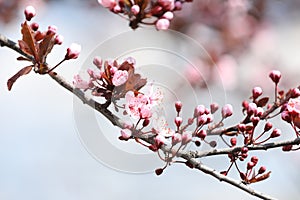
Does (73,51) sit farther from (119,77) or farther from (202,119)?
(202,119)

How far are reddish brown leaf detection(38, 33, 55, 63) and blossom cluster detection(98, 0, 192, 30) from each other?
15 cm

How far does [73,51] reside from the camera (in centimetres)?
113

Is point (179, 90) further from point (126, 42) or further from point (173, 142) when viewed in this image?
point (173, 142)

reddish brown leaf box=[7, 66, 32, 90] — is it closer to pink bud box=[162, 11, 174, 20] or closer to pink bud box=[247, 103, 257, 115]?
pink bud box=[162, 11, 174, 20]

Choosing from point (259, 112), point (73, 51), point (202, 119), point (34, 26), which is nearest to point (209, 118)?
point (202, 119)

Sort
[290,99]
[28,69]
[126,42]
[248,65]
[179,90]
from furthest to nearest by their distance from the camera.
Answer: [248,65]
[179,90]
[126,42]
[290,99]
[28,69]

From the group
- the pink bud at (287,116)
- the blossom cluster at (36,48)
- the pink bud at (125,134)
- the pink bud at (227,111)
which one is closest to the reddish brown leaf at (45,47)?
the blossom cluster at (36,48)

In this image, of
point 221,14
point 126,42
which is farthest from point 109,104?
point 221,14

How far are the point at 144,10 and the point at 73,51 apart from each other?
0.18 m

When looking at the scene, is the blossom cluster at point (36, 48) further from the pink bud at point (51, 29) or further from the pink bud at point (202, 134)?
the pink bud at point (202, 134)

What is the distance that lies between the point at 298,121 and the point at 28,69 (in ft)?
2.03

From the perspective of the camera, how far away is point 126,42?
5.47ft

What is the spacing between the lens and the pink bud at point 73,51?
113cm

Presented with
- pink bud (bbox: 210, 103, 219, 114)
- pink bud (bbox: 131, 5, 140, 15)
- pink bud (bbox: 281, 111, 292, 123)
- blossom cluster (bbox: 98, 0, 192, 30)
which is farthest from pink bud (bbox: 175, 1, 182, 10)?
pink bud (bbox: 281, 111, 292, 123)
